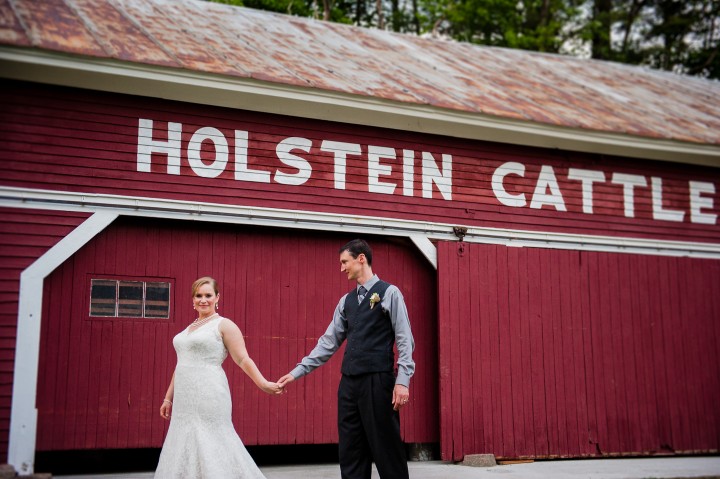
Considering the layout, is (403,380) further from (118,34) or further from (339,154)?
(118,34)

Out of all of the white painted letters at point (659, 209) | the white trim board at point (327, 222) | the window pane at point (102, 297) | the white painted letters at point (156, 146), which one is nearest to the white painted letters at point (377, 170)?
the white trim board at point (327, 222)

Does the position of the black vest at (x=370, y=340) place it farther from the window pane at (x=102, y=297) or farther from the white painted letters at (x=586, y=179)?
the white painted letters at (x=586, y=179)

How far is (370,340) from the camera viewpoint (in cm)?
616

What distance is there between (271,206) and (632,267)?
4.59m

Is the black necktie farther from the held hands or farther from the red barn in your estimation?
the red barn

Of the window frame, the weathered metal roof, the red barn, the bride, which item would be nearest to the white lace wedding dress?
the bride

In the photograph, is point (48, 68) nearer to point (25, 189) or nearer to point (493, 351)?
point (25, 189)

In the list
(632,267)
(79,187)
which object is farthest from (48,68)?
(632,267)

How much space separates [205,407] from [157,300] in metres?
A: 3.17

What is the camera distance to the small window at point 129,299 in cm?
848

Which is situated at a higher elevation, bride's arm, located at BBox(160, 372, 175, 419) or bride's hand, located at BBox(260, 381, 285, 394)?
bride's hand, located at BBox(260, 381, 285, 394)

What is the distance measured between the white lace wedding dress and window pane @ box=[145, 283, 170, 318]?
9.36ft

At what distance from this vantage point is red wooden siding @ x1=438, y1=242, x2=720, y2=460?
9.70 meters

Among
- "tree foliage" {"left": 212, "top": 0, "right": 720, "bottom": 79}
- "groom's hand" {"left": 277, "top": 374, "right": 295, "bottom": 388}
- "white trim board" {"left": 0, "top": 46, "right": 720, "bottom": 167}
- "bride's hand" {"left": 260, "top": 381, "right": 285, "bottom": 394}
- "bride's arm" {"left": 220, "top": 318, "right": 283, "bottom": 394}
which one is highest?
"tree foliage" {"left": 212, "top": 0, "right": 720, "bottom": 79}
